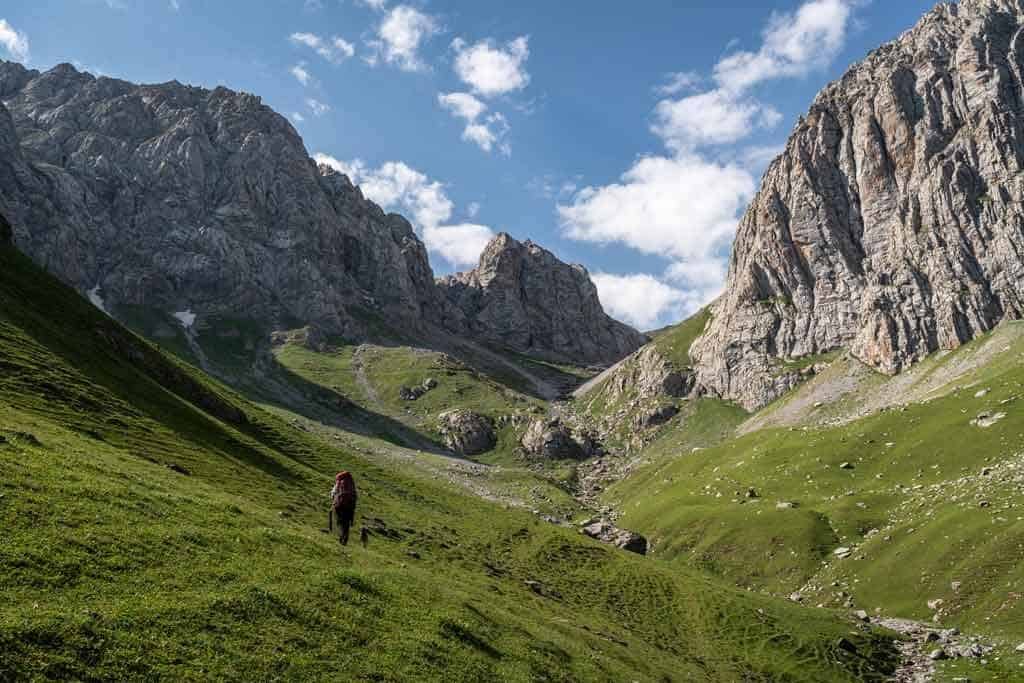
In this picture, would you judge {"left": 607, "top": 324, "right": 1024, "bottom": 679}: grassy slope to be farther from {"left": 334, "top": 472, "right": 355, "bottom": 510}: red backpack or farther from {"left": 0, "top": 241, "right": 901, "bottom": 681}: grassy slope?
{"left": 334, "top": 472, "right": 355, "bottom": 510}: red backpack

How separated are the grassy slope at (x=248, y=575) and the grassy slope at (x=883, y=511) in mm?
15672

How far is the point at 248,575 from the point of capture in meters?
27.0

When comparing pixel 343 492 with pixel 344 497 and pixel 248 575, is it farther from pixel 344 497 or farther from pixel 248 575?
pixel 248 575

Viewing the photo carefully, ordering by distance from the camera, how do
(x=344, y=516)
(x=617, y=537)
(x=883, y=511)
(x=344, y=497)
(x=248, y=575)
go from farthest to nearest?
(x=617, y=537) < (x=883, y=511) < (x=344, y=516) < (x=344, y=497) < (x=248, y=575)

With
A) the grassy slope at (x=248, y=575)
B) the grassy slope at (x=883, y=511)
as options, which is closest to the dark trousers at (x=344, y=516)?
the grassy slope at (x=248, y=575)

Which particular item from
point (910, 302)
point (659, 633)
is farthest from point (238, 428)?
point (910, 302)

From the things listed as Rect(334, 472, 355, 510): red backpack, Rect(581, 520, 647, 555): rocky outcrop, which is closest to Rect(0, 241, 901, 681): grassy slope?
Rect(334, 472, 355, 510): red backpack

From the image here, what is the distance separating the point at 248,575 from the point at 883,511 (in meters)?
86.5

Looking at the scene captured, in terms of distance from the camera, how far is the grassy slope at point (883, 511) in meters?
66.1

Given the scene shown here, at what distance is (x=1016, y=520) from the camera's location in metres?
68.0

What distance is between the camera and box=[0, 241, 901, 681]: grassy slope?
20.9m

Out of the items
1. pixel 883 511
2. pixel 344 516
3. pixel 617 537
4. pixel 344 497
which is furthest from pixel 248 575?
pixel 883 511

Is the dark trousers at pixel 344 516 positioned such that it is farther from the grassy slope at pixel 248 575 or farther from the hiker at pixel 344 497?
the grassy slope at pixel 248 575

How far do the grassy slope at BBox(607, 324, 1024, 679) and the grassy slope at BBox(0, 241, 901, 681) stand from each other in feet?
51.4
